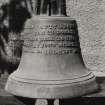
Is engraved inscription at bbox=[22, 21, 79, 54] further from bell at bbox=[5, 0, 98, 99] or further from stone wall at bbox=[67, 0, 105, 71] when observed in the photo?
stone wall at bbox=[67, 0, 105, 71]

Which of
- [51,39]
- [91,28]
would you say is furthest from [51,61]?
[91,28]

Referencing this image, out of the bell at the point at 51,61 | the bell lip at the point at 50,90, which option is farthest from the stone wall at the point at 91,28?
the bell lip at the point at 50,90

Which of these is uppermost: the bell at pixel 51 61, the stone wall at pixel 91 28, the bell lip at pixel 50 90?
the bell at pixel 51 61

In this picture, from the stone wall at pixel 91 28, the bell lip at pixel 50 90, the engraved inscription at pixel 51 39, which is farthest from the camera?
the stone wall at pixel 91 28

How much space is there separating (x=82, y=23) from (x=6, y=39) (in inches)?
38.4

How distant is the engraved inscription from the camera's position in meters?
2.01

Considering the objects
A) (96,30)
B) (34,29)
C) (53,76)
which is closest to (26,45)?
(34,29)

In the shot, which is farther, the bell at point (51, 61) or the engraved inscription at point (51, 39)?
the engraved inscription at point (51, 39)

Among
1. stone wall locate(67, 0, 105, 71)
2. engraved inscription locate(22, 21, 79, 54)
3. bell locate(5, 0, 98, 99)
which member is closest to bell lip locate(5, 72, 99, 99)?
bell locate(5, 0, 98, 99)

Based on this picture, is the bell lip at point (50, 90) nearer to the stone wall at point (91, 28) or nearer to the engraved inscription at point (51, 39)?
the engraved inscription at point (51, 39)

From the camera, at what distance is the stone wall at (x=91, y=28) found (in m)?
4.01

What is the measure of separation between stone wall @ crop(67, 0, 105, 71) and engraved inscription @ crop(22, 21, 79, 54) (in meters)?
1.97

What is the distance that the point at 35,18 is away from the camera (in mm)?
2064

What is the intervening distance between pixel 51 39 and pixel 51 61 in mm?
133
